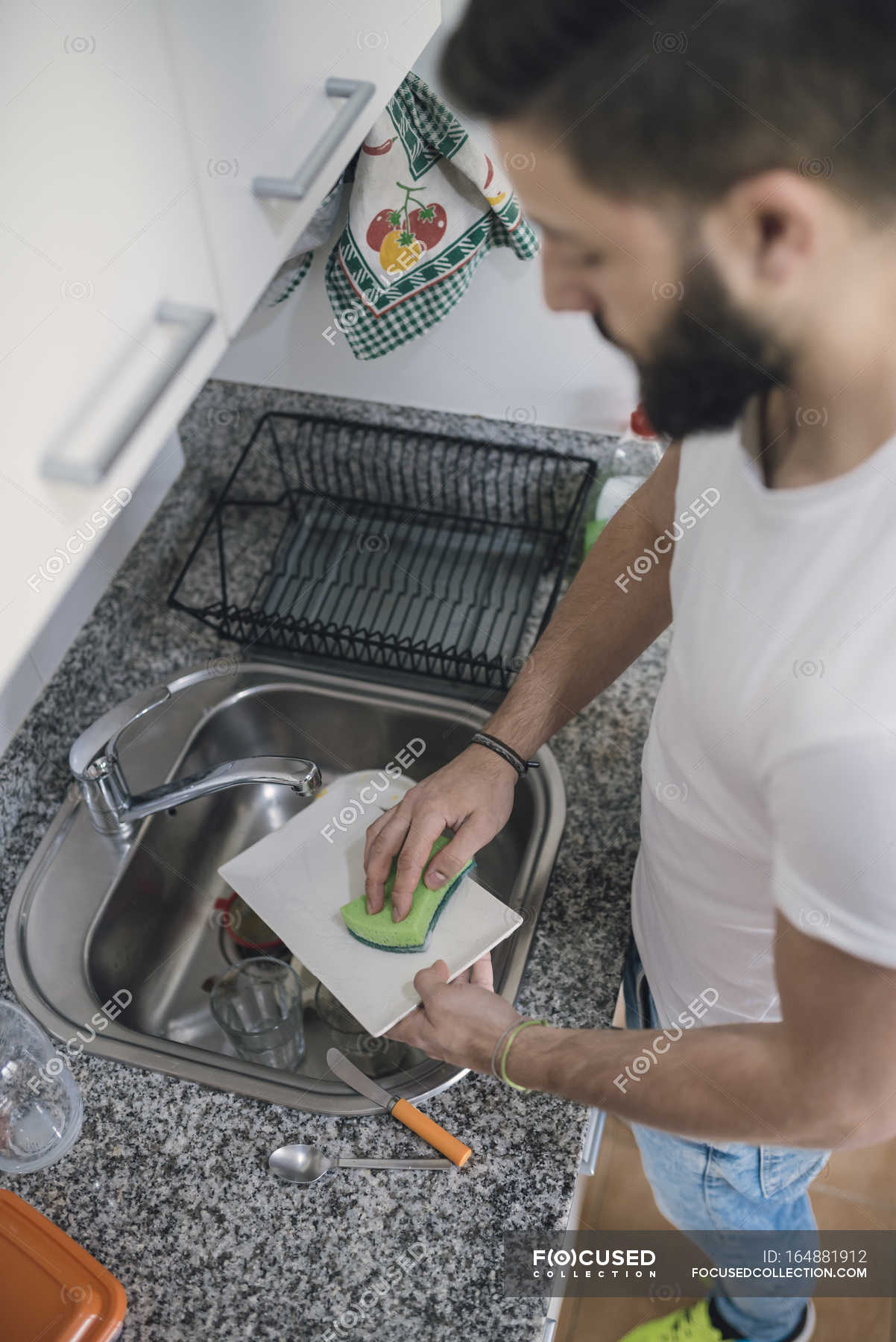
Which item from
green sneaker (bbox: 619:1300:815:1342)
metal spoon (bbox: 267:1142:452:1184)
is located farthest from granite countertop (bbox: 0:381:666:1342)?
green sneaker (bbox: 619:1300:815:1342)

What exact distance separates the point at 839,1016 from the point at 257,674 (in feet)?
2.64

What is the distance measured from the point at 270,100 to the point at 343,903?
0.67m

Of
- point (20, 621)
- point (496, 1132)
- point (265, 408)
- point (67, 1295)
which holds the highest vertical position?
point (265, 408)

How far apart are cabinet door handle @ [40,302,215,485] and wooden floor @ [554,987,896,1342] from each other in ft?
4.95

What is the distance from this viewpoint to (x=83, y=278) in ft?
2.05

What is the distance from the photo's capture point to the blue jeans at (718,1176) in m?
0.98

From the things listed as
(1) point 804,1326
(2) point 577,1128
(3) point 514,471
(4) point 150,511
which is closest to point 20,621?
(2) point 577,1128

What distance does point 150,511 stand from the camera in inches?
51.7

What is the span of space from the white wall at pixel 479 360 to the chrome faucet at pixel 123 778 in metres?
0.53

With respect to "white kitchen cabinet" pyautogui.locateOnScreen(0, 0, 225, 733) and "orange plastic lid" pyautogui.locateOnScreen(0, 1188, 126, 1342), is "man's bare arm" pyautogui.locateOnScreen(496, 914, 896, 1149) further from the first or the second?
"white kitchen cabinet" pyautogui.locateOnScreen(0, 0, 225, 733)

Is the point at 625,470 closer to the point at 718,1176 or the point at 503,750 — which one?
the point at 503,750

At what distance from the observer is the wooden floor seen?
5.31 ft

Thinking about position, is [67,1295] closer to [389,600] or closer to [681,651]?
[681,651]

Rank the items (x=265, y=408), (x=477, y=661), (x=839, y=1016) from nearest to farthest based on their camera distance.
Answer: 1. (x=839, y=1016)
2. (x=477, y=661)
3. (x=265, y=408)
